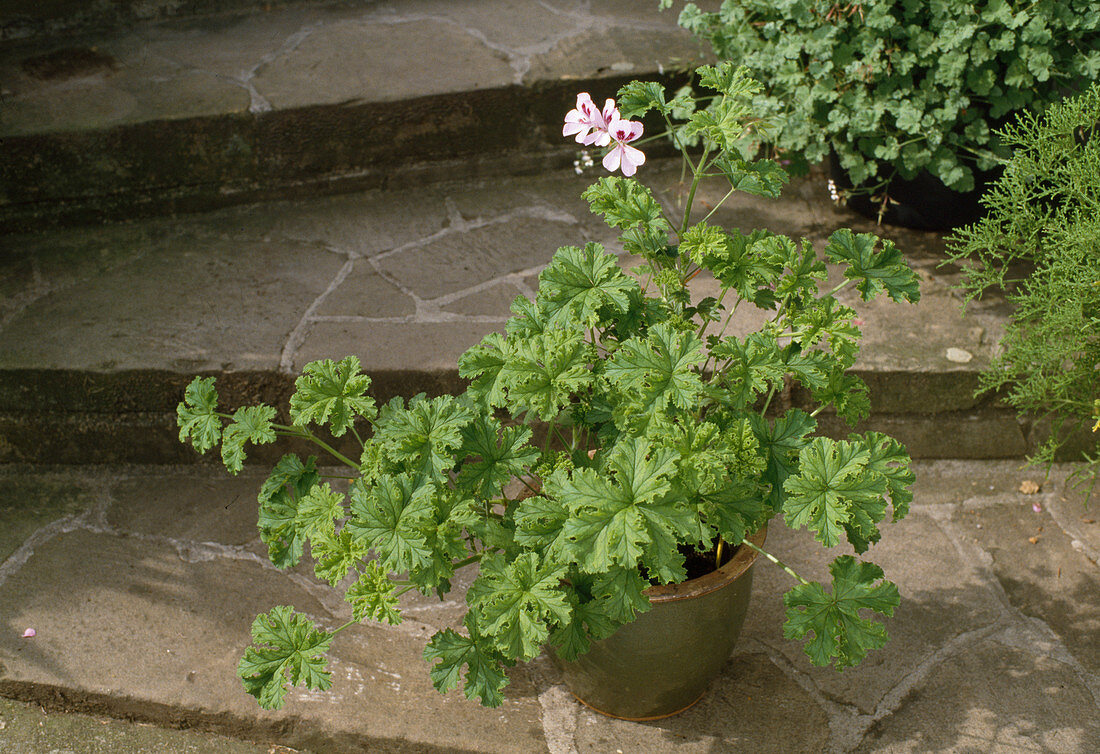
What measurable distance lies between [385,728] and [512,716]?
1.06 ft

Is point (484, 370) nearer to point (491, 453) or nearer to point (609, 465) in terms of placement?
point (491, 453)

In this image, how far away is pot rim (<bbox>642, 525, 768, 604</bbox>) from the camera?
2053 mm

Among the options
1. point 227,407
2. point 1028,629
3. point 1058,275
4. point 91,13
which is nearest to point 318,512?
point 227,407

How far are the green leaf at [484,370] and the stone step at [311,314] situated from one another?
38.7 inches

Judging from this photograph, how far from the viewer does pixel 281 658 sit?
192cm

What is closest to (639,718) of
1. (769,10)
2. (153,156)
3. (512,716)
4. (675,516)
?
(512,716)

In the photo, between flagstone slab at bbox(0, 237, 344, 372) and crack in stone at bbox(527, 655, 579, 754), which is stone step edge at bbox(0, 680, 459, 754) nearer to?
crack in stone at bbox(527, 655, 579, 754)

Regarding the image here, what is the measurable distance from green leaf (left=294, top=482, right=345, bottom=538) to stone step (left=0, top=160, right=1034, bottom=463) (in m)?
1.01

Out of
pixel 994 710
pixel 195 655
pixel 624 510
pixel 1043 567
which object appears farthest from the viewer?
pixel 1043 567

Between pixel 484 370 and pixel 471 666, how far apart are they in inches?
23.8

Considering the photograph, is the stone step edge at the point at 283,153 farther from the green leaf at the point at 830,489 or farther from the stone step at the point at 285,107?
the green leaf at the point at 830,489

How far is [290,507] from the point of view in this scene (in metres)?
2.08

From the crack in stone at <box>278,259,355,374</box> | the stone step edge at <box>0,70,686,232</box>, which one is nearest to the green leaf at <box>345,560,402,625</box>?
the crack in stone at <box>278,259,355,374</box>

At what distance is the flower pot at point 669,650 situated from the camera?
2.11 m
